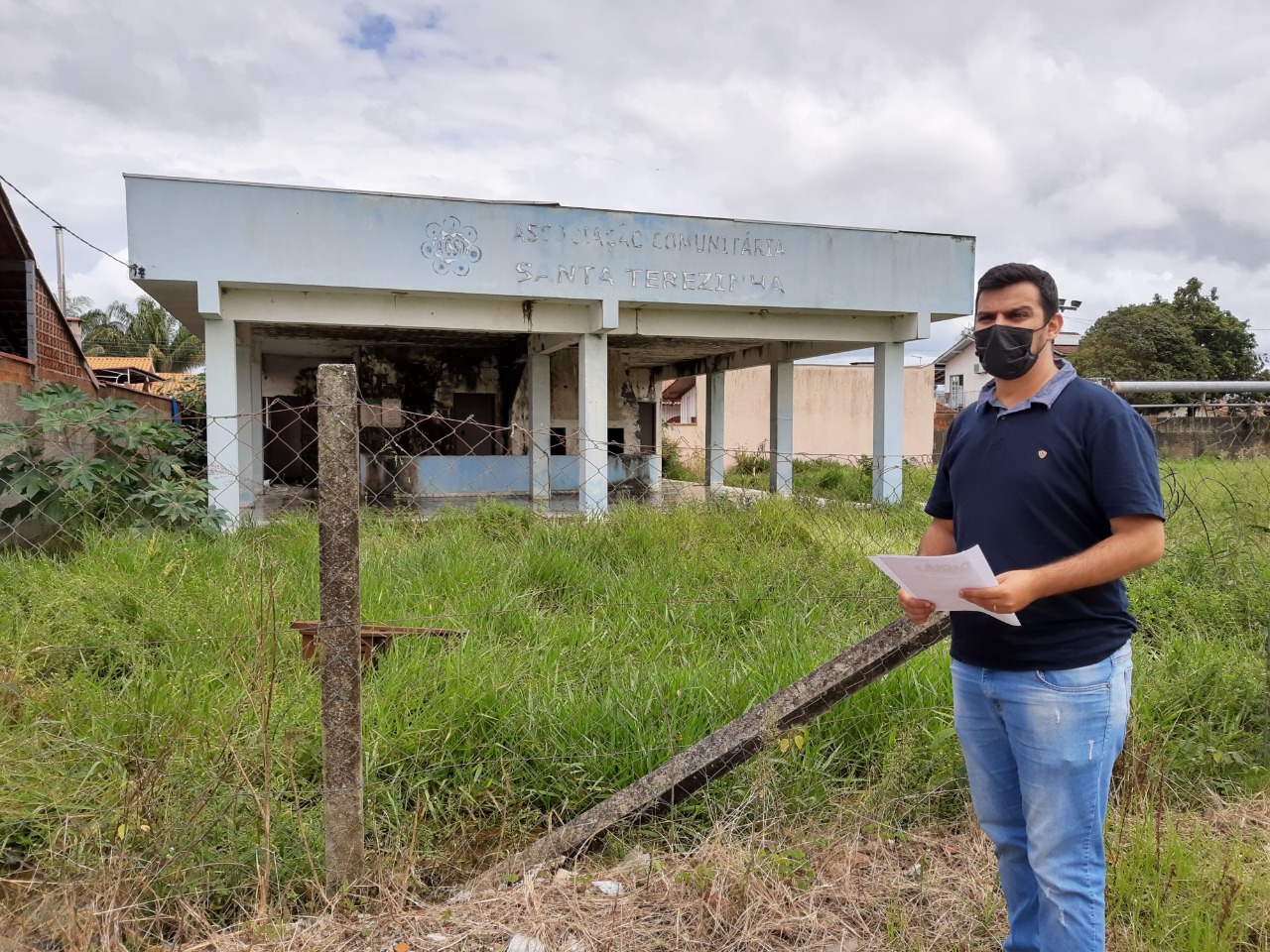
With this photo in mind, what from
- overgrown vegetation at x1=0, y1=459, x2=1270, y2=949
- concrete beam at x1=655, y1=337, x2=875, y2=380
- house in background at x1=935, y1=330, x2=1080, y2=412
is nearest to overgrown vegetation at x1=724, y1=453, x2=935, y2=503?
concrete beam at x1=655, y1=337, x2=875, y2=380

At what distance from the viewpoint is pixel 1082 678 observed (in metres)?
1.70

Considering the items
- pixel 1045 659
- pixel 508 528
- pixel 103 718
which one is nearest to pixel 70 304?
pixel 508 528

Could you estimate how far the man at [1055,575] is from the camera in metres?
1.62

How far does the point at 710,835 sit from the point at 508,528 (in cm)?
498

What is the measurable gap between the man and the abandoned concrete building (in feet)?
18.2

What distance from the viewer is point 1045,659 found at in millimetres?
1709

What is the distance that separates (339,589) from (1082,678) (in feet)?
5.79

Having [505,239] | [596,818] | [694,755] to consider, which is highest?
[505,239]

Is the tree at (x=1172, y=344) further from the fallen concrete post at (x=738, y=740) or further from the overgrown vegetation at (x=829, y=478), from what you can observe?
the fallen concrete post at (x=738, y=740)

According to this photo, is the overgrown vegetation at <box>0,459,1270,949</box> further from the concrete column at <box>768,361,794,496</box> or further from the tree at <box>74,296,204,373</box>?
the tree at <box>74,296,204,373</box>

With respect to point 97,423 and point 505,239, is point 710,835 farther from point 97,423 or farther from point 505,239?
point 505,239

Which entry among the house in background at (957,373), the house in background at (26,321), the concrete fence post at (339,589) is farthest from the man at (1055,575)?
the house in background at (957,373)

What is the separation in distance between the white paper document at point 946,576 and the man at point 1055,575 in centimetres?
3

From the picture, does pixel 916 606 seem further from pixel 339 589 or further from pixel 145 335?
pixel 145 335
